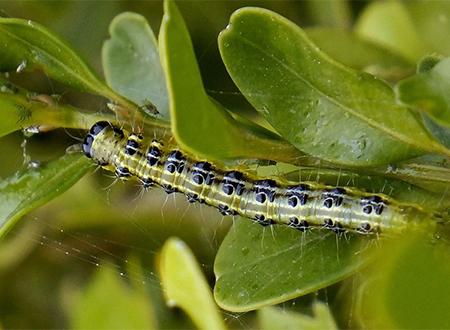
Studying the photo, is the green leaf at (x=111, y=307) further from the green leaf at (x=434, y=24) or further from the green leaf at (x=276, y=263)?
the green leaf at (x=434, y=24)

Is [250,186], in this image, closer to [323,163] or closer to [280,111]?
[323,163]

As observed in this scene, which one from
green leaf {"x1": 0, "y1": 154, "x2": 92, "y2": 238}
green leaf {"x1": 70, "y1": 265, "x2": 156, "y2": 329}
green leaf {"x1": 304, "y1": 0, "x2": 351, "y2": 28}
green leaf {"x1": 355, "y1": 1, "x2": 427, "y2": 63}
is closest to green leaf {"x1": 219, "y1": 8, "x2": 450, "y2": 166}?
green leaf {"x1": 0, "y1": 154, "x2": 92, "y2": 238}

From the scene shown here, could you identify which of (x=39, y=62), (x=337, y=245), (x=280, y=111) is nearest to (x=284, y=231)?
(x=337, y=245)

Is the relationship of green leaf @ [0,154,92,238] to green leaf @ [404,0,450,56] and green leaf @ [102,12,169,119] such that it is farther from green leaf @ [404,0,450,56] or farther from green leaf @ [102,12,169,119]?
green leaf @ [404,0,450,56]

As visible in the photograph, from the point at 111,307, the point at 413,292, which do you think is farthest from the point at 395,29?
the point at 413,292

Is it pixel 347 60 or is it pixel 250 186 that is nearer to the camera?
pixel 250 186
